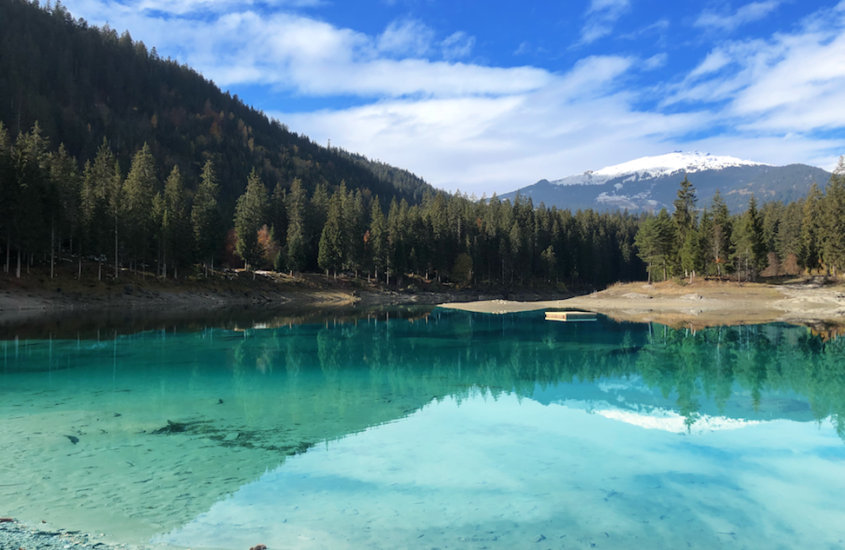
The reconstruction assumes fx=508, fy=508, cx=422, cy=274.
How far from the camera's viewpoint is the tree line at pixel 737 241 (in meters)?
71.2

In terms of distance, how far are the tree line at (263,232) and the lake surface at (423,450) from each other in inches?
1408

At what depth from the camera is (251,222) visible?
88562 mm

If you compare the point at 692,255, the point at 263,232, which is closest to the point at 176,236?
the point at 263,232

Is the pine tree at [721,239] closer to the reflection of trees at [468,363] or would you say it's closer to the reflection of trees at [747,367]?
the reflection of trees at [468,363]

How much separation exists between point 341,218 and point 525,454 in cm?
8073

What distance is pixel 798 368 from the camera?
22.9 meters

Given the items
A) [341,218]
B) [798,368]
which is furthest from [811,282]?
[341,218]

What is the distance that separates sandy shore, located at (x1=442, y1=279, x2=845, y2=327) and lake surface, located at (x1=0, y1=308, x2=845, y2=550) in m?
30.3

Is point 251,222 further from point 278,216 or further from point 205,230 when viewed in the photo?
point 205,230

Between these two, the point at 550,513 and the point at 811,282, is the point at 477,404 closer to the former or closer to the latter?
the point at 550,513

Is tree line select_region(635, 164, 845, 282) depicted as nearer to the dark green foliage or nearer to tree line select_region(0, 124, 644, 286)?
tree line select_region(0, 124, 644, 286)

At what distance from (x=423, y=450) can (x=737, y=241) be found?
82600 mm

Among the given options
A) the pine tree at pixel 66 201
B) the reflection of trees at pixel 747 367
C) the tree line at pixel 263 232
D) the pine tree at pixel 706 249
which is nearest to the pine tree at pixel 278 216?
the tree line at pixel 263 232

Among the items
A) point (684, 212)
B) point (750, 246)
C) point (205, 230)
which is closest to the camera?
point (205, 230)
